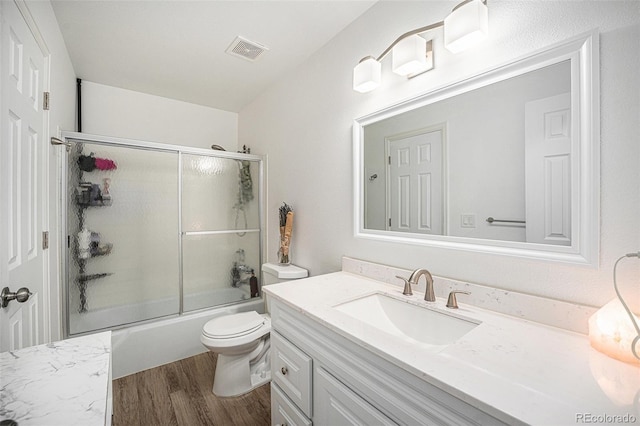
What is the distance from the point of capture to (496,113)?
3.57 feet

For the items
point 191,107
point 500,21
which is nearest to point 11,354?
point 500,21

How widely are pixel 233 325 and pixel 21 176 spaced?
52.8 inches

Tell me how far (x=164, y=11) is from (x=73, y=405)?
197 centimetres

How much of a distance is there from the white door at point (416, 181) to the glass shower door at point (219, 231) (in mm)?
1656

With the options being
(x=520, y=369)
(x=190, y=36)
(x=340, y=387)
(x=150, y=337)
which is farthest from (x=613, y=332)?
(x=150, y=337)

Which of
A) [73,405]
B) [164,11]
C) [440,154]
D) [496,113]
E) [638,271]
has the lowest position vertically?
[73,405]

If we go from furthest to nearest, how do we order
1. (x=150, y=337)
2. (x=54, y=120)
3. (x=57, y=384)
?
(x=150, y=337) < (x=54, y=120) < (x=57, y=384)

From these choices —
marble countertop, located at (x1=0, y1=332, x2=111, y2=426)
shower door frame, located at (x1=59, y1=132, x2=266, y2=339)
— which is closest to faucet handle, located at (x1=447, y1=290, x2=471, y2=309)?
marble countertop, located at (x1=0, y1=332, x2=111, y2=426)

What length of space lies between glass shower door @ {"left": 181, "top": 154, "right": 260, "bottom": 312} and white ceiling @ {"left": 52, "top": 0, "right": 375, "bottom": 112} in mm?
756

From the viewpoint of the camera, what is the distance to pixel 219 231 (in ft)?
8.52

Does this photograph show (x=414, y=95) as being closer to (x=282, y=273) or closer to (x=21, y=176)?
(x=282, y=273)

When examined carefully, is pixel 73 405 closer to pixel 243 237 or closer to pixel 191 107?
pixel 243 237

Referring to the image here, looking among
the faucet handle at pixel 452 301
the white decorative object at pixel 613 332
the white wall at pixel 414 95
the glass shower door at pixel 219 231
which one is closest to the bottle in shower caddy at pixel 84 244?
the glass shower door at pixel 219 231

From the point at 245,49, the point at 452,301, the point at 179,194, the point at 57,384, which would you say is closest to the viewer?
the point at 57,384
